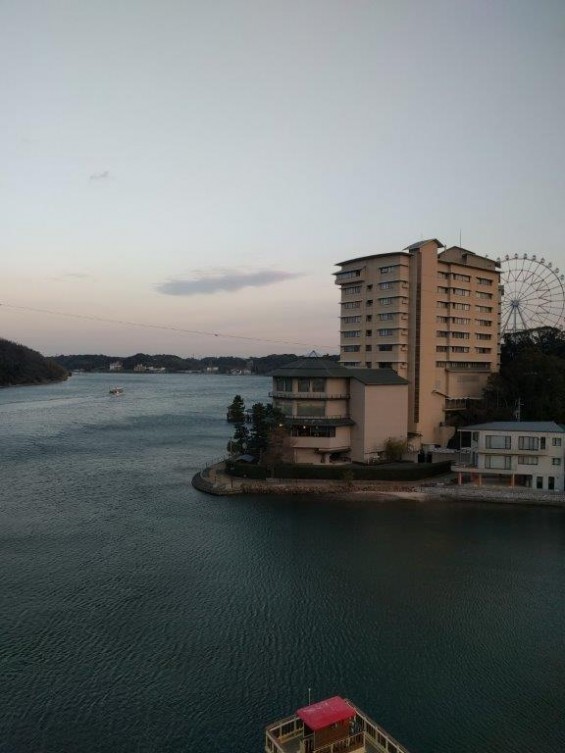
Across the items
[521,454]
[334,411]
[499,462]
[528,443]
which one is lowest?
[499,462]

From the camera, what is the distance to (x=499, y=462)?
2497 centimetres

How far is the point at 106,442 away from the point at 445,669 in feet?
114

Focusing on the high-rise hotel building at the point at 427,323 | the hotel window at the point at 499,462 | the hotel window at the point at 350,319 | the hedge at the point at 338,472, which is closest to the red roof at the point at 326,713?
the hedge at the point at 338,472

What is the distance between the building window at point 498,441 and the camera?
24.6 meters

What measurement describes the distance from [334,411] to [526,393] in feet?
36.6

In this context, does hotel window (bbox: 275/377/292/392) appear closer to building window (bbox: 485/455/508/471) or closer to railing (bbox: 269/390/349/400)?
railing (bbox: 269/390/349/400)

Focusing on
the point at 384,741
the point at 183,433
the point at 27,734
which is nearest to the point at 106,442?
the point at 183,433

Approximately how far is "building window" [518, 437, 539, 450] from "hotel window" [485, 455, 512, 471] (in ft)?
2.60

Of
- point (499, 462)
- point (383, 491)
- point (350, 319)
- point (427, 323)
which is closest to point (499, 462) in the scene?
point (499, 462)

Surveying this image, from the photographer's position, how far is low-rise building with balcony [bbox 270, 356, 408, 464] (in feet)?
90.5

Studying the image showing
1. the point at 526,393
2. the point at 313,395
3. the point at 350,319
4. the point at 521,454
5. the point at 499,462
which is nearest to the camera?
the point at 521,454

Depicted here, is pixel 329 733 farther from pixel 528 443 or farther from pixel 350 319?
pixel 350 319

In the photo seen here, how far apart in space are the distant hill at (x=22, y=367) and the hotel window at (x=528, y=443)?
114 metres

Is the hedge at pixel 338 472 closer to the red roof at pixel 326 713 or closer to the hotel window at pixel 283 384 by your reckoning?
the hotel window at pixel 283 384
